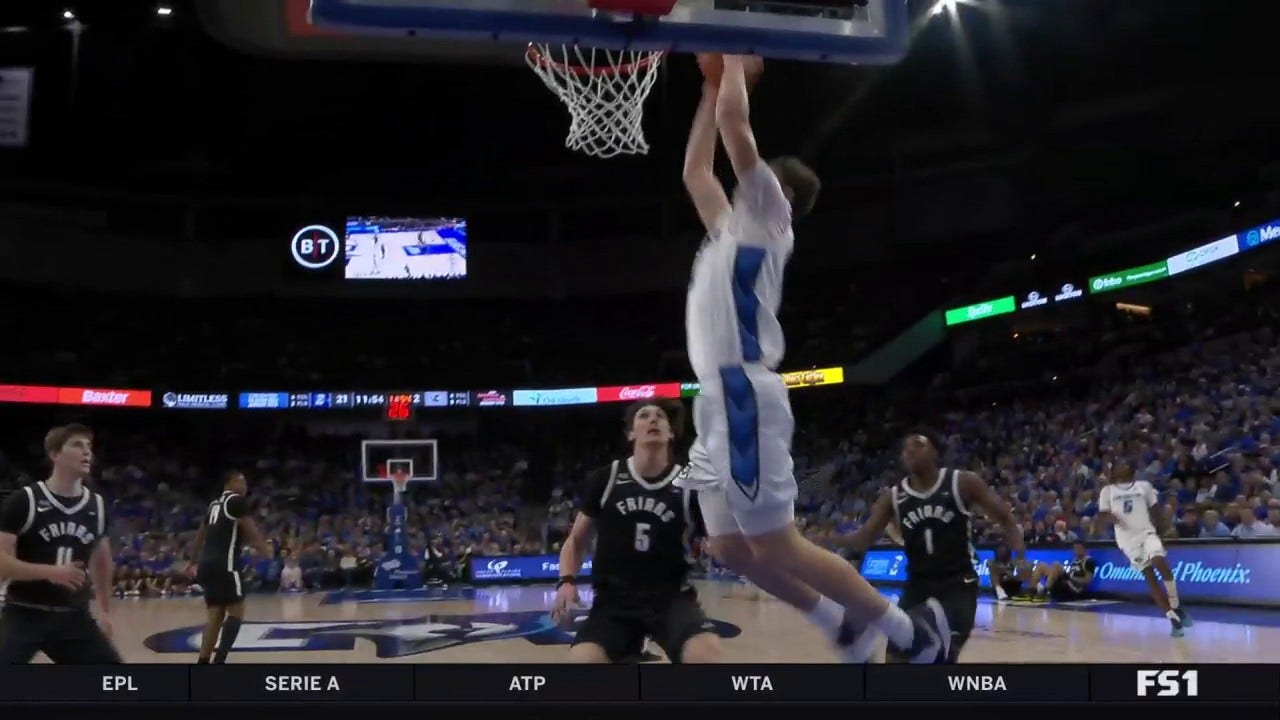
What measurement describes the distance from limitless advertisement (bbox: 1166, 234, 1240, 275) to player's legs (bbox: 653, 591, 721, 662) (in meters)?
17.5

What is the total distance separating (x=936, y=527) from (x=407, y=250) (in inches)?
840

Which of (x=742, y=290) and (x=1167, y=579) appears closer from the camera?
(x=742, y=290)

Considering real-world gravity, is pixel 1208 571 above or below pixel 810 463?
below

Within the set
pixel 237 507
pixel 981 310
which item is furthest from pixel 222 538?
pixel 981 310

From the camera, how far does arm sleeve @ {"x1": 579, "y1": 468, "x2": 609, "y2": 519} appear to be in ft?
15.8

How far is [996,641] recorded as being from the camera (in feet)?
31.1

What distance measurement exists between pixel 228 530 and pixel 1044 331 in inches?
764

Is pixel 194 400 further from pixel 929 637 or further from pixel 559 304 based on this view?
pixel 929 637

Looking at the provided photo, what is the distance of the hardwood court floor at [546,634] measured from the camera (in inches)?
339

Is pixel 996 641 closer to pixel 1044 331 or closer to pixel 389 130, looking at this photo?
pixel 1044 331

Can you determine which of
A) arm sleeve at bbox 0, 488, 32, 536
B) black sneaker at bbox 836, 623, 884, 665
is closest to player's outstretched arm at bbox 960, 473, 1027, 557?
black sneaker at bbox 836, 623, 884, 665

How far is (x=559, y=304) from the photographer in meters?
28.0

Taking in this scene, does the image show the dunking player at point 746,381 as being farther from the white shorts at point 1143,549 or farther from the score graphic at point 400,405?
the score graphic at point 400,405

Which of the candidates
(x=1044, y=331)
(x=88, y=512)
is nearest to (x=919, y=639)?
(x=88, y=512)
